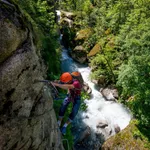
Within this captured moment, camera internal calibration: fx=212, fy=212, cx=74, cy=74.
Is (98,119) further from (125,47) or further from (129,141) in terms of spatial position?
(125,47)

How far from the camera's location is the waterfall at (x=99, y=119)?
15761 mm

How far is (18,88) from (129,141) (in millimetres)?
11166

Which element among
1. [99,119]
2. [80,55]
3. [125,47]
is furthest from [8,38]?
[80,55]

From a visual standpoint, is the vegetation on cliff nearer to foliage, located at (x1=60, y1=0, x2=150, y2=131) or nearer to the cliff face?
foliage, located at (x1=60, y1=0, x2=150, y2=131)

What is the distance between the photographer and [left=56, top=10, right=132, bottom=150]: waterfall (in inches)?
621

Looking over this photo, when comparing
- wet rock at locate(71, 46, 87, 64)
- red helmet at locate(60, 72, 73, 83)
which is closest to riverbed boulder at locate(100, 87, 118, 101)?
wet rock at locate(71, 46, 87, 64)

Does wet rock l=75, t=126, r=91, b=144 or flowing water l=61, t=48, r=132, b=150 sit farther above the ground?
wet rock l=75, t=126, r=91, b=144

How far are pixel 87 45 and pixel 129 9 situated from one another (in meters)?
6.52

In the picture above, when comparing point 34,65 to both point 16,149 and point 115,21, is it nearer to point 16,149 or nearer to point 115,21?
point 16,149

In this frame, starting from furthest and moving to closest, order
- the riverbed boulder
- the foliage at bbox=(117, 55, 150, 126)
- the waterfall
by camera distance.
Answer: the riverbed boulder, the waterfall, the foliage at bbox=(117, 55, 150, 126)

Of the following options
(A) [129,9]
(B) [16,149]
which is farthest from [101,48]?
(B) [16,149]

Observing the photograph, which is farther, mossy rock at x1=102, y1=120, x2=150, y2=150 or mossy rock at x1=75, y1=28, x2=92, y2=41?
mossy rock at x1=75, y1=28, x2=92, y2=41

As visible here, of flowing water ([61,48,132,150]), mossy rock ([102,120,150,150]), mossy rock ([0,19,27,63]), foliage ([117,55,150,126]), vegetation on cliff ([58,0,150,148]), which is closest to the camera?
mossy rock ([0,19,27,63])

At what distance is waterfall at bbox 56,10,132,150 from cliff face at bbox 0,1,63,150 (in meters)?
9.70
